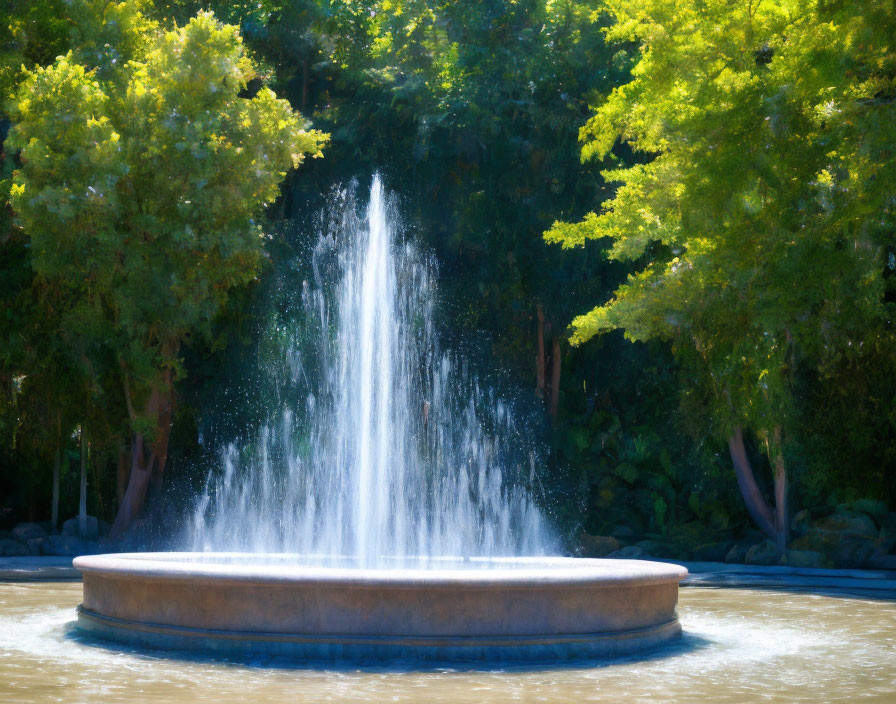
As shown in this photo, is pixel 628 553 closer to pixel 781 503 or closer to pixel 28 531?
pixel 781 503

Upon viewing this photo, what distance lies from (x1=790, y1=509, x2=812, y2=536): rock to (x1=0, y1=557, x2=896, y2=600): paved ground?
8.11 ft

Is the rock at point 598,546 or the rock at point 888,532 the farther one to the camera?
the rock at point 598,546

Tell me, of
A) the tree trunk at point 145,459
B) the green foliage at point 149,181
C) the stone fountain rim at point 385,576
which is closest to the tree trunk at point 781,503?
the green foliage at point 149,181

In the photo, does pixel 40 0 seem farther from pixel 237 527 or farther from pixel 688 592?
pixel 688 592

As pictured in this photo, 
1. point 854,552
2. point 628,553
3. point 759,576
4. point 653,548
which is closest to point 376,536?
point 759,576

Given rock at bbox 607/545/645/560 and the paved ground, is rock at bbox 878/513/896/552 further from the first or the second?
rock at bbox 607/545/645/560

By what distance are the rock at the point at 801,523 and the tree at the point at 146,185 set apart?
12.2m

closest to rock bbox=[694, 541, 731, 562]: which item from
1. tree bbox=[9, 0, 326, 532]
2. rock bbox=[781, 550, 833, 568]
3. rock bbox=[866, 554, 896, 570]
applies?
rock bbox=[781, 550, 833, 568]

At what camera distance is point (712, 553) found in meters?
22.8

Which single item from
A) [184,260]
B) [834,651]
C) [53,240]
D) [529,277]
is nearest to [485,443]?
[529,277]

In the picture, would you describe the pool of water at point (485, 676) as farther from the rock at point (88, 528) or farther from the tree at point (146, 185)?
the rock at point (88, 528)

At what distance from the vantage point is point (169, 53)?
74.2ft

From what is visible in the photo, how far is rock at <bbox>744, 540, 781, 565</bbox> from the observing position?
21422 mm

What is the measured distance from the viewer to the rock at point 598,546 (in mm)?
23234
